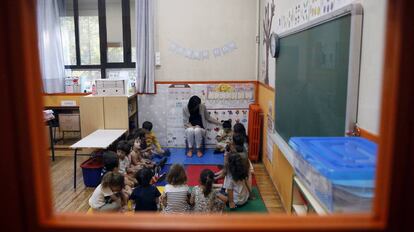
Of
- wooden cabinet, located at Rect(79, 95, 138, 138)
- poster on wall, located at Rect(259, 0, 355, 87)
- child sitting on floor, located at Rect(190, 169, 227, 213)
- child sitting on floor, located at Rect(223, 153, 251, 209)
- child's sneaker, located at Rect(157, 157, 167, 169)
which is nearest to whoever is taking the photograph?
poster on wall, located at Rect(259, 0, 355, 87)

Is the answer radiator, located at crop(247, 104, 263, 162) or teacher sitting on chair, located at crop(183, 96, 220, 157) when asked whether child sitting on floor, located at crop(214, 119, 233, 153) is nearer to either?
teacher sitting on chair, located at crop(183, 96, 220, 157)

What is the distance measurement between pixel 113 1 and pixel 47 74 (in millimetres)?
1543

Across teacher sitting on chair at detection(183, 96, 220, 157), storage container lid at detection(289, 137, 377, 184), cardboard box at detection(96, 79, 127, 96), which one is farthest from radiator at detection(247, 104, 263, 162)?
storage container lid at detection(289, 137, 377, 184)

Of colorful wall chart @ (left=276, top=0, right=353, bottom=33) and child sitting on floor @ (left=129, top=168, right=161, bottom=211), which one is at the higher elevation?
colorful wall chart @ (left=276, top=0, right=353, bottom=33)

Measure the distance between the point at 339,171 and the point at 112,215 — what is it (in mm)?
864

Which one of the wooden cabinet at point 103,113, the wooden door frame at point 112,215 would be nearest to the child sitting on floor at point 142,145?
the wooden cabinet at point 103,113

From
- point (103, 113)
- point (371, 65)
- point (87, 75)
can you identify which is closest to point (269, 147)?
point (103, 113)

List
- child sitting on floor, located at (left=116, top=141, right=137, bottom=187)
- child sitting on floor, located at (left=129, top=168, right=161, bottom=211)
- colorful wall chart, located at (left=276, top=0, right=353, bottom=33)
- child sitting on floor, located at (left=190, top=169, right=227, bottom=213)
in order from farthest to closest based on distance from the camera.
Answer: child sitting on floor, located at (left=116, top=141, right=137, bottom=187), child sitting on floor, located at (left=190, top=169, right=227, bottom=213), child sitting on floor, located at (left=129, top=168, right=161, bottom=211), colorful wall chart, located at (left=276, top=0, right=353, bottom=33)

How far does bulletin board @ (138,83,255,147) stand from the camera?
552 centimetres

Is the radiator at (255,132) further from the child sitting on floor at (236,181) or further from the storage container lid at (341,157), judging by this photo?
the storage container lid at (341,157)

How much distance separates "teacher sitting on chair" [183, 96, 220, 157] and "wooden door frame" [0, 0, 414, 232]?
456 cm

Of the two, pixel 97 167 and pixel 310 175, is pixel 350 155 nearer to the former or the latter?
pixel 310 175

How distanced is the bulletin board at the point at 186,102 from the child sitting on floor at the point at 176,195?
2.77 meters

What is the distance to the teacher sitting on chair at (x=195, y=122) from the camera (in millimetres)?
5266
